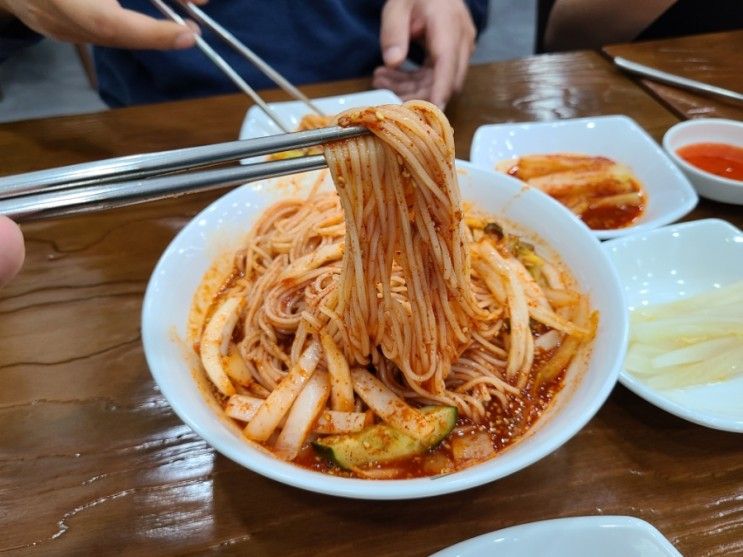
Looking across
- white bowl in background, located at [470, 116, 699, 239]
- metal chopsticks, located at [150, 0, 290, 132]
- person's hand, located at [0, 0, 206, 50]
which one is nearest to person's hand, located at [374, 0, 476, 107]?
white bowl in background, located at [470, 116, 699, 239]

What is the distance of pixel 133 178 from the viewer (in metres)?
0.99

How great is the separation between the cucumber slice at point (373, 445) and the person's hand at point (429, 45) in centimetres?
171

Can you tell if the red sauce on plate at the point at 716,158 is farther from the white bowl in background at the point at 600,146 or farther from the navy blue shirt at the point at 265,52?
the navy blue shirt at the point at 265,52

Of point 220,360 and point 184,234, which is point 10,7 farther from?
point 220,360

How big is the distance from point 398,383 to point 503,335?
326 mm

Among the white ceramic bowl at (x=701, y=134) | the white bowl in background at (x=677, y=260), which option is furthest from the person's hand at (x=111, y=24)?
the white ceramic bowl at (x=701, y=134)

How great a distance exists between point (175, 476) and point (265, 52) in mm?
2213

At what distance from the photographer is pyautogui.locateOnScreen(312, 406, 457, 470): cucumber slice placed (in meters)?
1.24

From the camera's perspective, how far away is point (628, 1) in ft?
10.3

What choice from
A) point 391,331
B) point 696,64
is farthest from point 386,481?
point 696,64

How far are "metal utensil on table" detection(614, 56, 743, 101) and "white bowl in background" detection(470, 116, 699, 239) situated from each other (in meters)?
0.44

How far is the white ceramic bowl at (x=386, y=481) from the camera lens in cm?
108

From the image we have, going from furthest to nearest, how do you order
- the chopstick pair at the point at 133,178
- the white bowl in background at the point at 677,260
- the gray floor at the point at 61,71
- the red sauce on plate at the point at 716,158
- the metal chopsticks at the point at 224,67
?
the gray floor at the point at 61,71 → the red sauce on plate at the point at 716,158 → the metal chopsticks at the point at 224,67 → the white bowl in background at the point at 677,260 → the chopstick pair at the point at 133,178

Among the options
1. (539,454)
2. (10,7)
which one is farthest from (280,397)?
(10,7)
